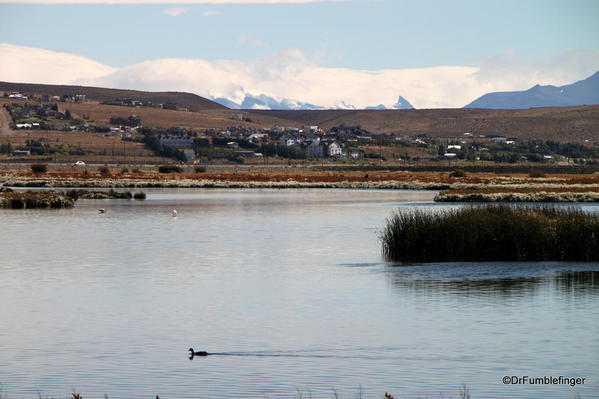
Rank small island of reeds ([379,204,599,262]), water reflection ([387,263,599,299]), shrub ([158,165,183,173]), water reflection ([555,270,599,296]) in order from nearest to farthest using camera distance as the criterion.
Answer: water reflection ([555,270,599,296]), water reflection ([387,263,599,299]), small island of reeds ([379,204,599,262]), shrub ([158,165,183,173])

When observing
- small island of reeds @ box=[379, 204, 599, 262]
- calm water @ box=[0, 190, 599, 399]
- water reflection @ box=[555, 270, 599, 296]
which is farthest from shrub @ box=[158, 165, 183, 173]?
water reflection @ box=[555, 270, 599, 296]

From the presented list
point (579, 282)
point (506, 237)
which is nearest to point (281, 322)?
point (579, 282)

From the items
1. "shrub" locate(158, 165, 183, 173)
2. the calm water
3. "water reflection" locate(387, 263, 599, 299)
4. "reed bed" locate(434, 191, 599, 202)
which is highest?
"shrub" locate(158, 165, 183, 173)

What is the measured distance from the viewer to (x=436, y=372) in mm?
17844

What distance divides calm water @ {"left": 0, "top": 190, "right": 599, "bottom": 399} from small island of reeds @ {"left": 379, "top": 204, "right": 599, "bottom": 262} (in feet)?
4.43

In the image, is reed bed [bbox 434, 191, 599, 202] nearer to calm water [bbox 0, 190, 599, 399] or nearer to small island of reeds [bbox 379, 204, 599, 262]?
calm water [bbox 0, 190, 599, 399]

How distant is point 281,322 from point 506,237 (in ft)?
44.0

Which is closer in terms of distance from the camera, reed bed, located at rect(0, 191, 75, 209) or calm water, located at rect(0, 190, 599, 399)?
calm water, located at rect(0, 190, 599, 399)

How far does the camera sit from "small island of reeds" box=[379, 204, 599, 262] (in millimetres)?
33531

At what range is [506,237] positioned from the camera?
33.8 metres

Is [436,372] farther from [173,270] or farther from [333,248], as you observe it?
[333,248]

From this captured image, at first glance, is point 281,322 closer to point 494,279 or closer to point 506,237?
point 494,279

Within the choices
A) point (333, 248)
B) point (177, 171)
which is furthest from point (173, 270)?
point (177, 171)

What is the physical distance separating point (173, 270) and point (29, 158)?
152 meters
